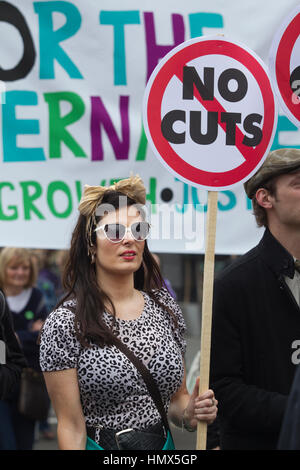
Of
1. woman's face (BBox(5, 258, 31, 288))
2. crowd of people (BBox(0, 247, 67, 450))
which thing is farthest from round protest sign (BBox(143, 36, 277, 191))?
woman's face (BBox(5, 258, 31, 288))

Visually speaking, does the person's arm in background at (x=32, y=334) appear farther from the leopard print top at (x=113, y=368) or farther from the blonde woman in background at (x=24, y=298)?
the leopard print top at (x=113, y=368)

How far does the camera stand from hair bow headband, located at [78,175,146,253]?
10.7ft

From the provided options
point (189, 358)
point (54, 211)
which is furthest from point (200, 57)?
point (189, 358)

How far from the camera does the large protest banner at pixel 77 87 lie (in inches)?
165

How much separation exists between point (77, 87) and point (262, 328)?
1.71 meters

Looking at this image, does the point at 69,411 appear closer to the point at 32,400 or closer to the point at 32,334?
the point at 32,400

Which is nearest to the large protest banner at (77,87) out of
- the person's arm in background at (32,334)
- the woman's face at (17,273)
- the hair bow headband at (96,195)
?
the hair bow headband at (96,195)

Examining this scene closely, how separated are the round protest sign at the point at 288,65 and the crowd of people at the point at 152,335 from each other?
0.20m

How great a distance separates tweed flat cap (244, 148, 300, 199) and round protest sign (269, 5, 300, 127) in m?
0.15

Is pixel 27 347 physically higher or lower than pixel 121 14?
lower

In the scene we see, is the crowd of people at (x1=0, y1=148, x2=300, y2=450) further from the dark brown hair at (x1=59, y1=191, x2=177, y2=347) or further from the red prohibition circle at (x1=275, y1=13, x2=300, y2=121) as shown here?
the red prohibition circle at (x1=275, y1=13, x2=300, y2=121)

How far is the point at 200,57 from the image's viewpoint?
124 inches

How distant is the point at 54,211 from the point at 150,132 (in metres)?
1.21

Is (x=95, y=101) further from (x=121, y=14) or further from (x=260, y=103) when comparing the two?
(x=260, y=103)
